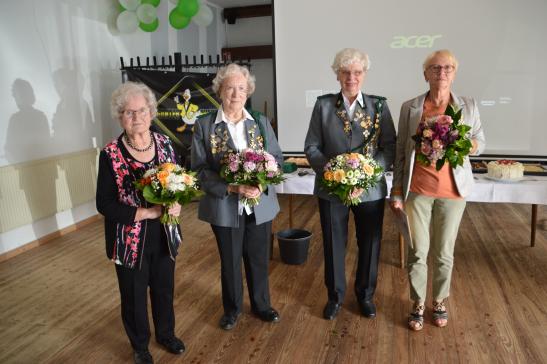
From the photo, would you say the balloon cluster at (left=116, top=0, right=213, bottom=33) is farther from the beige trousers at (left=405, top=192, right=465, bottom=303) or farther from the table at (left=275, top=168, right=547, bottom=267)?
the beige trousers at (left=405, top=192, right=465, bottom=303)

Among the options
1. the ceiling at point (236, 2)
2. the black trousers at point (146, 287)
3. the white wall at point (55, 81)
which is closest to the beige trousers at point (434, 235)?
the black trousers at point (146, 287)

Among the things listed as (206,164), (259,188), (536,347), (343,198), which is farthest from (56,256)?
(536,347)

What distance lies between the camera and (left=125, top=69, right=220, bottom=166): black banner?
5527 mm

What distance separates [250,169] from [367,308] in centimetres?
133

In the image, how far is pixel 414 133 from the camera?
2.45 m

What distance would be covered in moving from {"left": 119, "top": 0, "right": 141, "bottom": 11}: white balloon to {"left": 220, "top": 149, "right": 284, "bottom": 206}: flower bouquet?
13.1ft

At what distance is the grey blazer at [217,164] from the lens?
241 centimetres

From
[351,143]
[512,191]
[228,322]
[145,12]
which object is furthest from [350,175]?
[145,12]

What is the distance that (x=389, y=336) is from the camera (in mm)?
2627

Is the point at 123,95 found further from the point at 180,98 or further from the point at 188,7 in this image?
the point at 188,7

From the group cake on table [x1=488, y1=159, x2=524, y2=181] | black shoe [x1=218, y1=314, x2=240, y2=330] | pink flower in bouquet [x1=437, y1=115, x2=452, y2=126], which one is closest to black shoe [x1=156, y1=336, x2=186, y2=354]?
black shoe [x1=218, y1=314, x2=240, y2=330]

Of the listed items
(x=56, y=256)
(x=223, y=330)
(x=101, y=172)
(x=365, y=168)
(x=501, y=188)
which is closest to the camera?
(x=101, y=172)

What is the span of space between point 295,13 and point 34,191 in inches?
131

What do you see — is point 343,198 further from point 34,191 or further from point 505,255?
point 34,191
